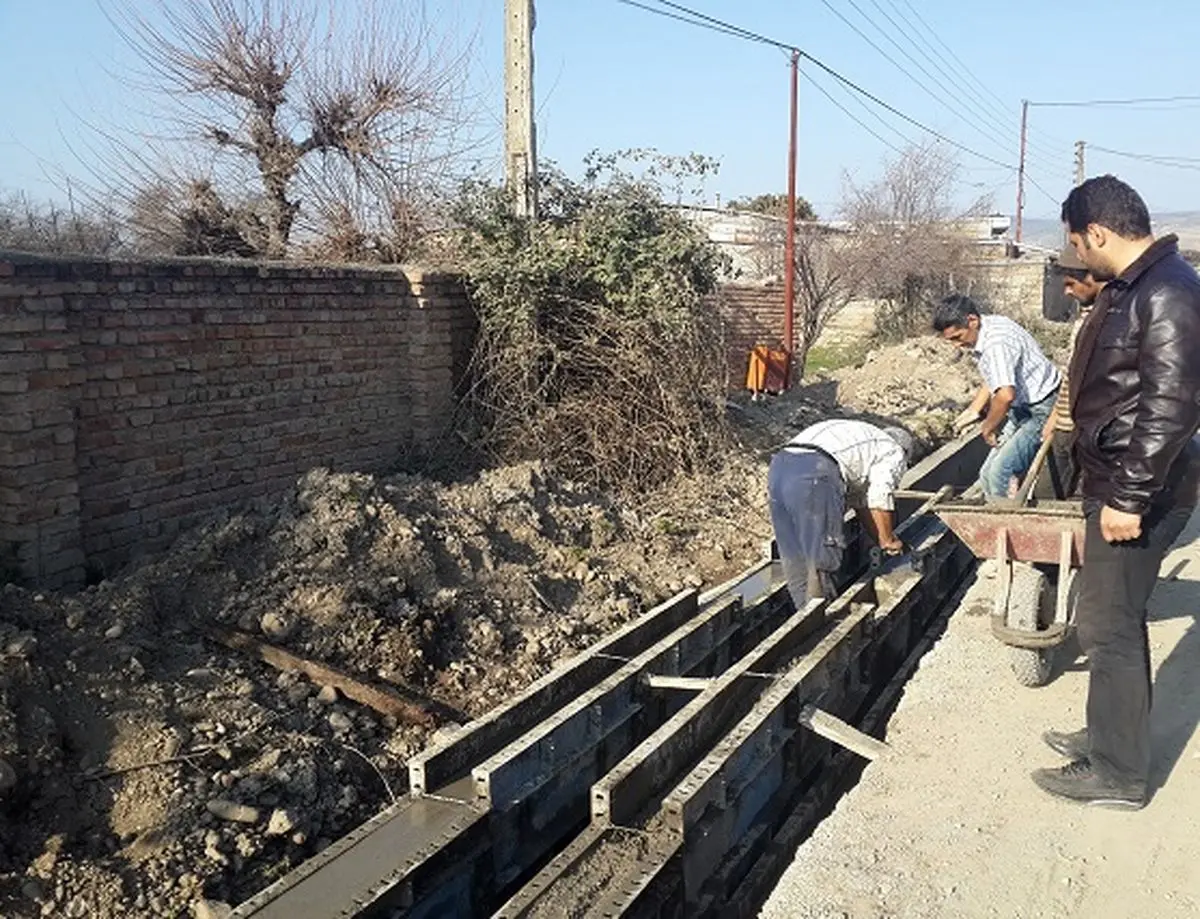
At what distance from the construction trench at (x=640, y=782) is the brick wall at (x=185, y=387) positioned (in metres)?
2.78

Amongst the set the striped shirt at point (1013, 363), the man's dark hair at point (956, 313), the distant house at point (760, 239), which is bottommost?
the striped shirt at point (1013, 363)

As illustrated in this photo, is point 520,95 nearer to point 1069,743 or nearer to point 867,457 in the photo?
point 867,457

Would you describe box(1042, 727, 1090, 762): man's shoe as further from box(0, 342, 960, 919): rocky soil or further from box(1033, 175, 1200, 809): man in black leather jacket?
box(0, 342, 960, 919): rocky soil

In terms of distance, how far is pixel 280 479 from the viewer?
7.13 m

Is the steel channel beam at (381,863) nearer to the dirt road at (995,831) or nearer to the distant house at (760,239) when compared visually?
the dirt road at (995,831)

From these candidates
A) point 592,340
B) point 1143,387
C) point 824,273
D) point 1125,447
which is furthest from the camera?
point 824,273

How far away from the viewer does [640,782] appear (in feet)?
12.7

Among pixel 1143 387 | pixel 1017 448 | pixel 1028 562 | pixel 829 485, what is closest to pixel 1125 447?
pixel 1143 387

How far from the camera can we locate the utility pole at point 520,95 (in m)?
9.51

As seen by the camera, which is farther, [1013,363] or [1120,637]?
[1013,363]

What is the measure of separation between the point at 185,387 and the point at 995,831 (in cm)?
509

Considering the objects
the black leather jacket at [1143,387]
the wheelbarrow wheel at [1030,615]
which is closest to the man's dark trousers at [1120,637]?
the black leather jacket at [1143,387]

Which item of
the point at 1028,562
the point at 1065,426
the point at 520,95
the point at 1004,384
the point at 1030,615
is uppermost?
the point at 520,95

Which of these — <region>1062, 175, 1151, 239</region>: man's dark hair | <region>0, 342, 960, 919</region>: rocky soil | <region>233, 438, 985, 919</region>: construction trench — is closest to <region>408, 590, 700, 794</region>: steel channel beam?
<region>233, 438, 985, 919</region>: construction trench
